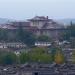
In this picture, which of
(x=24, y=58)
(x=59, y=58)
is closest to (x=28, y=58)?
(x=24, y=58)

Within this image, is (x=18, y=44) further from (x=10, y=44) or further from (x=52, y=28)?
(x=52, y=28)

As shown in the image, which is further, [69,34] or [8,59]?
[69,34]

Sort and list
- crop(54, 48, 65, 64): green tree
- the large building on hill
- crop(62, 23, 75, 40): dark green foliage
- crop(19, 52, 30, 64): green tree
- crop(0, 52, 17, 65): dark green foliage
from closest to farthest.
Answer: crop(0, 52, 17, 65): dark green foliage, crop(19, 52, 30, 64): green tree, crop(54, 48, 65, 64): green tree, crop(62, 23, 75, 40): dark green foliage, the large building on hill

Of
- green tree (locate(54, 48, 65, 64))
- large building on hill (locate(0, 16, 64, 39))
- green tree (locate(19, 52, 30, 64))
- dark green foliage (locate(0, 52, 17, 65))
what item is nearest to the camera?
dark green foliage (locate(0, 52, 17, 65))

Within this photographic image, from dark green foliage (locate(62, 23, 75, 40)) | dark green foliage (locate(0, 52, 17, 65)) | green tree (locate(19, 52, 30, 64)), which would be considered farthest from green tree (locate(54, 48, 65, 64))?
dark green foliage (locate(62, 23, 75, 40))

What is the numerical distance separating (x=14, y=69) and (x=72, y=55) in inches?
302

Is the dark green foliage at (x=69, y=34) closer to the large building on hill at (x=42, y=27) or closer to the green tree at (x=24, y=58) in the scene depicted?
the large building on hill at (x=42, y=27)

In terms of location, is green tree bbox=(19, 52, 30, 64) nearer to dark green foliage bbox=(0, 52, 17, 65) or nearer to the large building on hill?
dark green foliage bbox=(0, 52, 17, 65)

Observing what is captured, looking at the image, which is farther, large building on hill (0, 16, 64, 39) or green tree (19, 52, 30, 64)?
large building on hill (0, 16, 64, 39)

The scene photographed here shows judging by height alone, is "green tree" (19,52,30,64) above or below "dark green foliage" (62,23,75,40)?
below

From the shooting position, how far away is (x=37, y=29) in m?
46.2

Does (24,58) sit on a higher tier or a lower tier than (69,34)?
lower

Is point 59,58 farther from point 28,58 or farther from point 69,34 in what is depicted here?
point 69,34

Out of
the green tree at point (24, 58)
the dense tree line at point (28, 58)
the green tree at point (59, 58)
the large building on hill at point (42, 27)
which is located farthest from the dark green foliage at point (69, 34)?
the green tree at point (24, 58)
